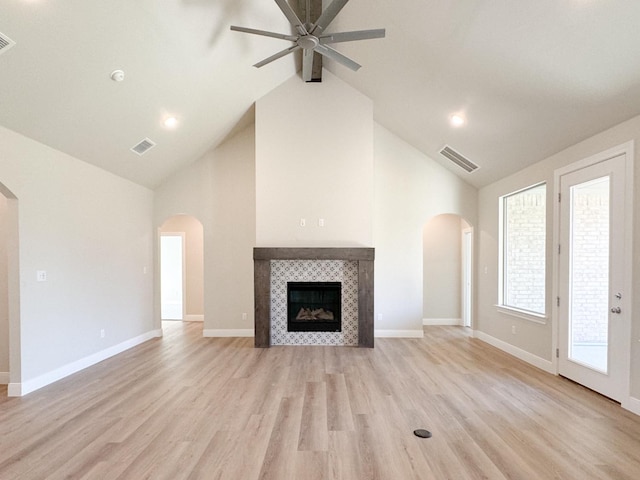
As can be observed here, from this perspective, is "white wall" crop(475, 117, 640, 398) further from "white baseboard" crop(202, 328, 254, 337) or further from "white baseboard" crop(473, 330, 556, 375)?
"white baseboard" crop(202, 328, 254, 337)

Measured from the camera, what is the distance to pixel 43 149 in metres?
3.84

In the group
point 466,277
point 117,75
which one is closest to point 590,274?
point 466,277

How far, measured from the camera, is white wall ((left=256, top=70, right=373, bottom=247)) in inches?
221

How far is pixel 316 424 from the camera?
2902mm

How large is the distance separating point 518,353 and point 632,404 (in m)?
1.78

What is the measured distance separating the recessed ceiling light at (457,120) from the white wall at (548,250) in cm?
110

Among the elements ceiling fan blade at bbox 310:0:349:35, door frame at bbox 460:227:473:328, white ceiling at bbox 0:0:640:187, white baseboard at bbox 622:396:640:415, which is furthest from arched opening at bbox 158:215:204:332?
white baseboard at bbox 622:396:640:415

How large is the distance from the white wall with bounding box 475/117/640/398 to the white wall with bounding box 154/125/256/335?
398 centimetres

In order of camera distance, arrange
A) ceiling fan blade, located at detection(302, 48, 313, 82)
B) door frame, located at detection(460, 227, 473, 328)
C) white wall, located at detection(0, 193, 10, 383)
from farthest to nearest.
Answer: door frame, located at detection(460, 227, 473, 328) → white wall, located at detection(0, 193, 10, 383) → ceiling fan blade, located at detection(302, 48, 313, 82)

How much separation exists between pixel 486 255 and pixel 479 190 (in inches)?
47.5

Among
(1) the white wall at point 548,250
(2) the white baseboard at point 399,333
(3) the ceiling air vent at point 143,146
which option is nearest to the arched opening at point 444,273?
(1) the white wall at point 548,250

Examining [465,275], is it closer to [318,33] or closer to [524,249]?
[524,249]

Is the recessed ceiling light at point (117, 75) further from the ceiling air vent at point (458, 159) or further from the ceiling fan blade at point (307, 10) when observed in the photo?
the ceiling air vent at point (458, 159)

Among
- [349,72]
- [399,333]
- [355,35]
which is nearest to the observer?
[355,35]
